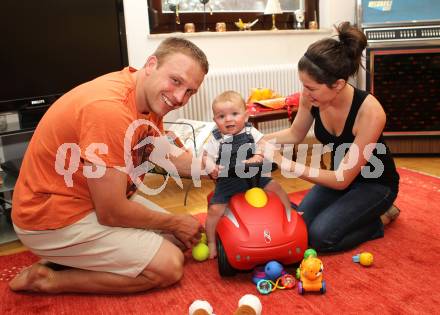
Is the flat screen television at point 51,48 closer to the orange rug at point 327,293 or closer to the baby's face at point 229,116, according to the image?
the orange rug at point 327,293

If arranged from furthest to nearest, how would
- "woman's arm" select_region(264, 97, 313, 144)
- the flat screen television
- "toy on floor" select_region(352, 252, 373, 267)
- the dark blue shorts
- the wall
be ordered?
the wall → the flat screen television → "woman's arm" select_region(264, 97, 313, 144) → the dark blue shorts → "toy on floor" select_region(352, 252, 373, 267)

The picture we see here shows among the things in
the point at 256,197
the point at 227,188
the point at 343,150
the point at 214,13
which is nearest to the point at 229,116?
the point at 227,188

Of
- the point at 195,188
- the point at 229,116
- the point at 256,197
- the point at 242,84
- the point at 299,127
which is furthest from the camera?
the point at 242,84

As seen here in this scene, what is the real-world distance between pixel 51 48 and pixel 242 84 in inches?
60.9

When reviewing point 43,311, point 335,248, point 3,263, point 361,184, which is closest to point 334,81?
point 361,184

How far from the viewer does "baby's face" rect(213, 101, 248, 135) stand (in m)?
2.05

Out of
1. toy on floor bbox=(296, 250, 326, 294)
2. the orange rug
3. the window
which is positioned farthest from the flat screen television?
toy on floor bbox=(296, 250, 326, 294)

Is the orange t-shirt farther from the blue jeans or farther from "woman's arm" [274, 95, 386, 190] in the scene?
the blue jeans

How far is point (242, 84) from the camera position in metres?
3.72

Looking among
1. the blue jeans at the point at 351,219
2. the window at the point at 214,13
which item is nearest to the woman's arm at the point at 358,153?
the blue jeans at the point at 351,219

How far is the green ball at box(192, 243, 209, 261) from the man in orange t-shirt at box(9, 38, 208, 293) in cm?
23

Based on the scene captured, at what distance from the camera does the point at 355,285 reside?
1.73 meters

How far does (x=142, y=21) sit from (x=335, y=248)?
2.20m

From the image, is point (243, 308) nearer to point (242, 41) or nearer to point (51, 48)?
point (51, 48)
